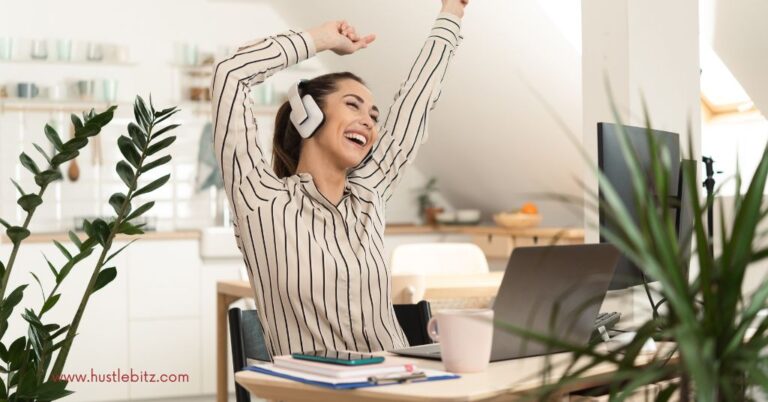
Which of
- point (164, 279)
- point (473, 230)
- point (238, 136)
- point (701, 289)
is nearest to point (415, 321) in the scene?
point (238, 136)

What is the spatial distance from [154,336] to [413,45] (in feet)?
6.49

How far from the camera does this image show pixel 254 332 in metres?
2.33

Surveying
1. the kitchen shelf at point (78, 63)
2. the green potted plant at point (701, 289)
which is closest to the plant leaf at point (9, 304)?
the green potted plant at point (701, 289)

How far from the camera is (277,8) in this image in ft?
21.4

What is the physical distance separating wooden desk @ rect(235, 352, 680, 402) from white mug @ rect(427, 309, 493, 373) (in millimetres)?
24

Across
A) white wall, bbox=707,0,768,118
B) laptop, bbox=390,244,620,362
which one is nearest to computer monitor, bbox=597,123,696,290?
laptop, bbox=390,244,620,362

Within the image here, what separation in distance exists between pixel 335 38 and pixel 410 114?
0.89 feet

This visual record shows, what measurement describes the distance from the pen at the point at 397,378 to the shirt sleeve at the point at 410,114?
36.2 inches

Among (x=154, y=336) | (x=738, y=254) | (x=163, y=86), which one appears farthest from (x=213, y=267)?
(x=738, y=254)

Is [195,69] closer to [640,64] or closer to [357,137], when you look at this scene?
[640,64]

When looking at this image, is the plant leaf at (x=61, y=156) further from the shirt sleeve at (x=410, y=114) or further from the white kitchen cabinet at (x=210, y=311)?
the white kitchen cabinet at (x=210, y=311)

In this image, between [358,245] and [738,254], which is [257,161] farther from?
[738,254]

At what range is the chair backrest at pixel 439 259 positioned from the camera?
4.42 metres

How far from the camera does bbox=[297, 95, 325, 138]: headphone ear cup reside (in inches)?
90.1
